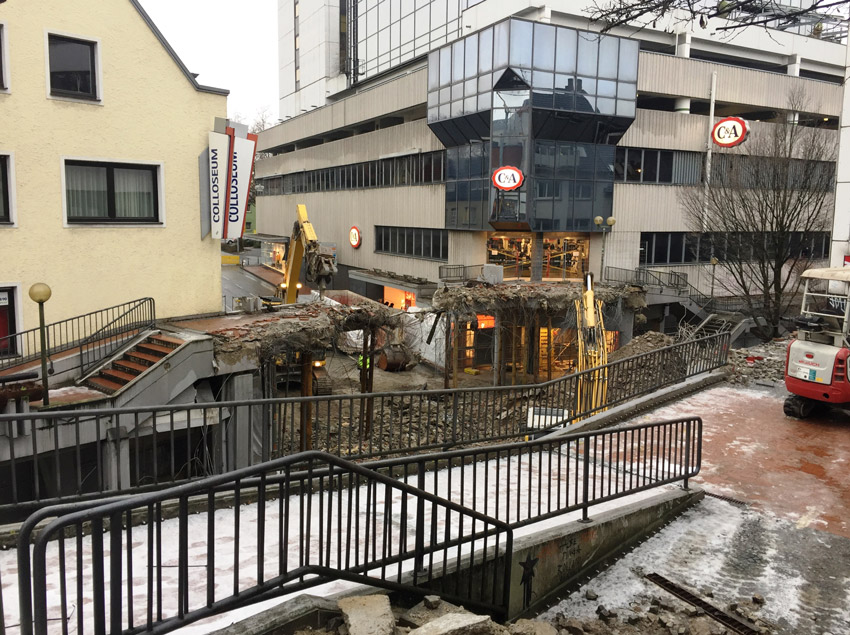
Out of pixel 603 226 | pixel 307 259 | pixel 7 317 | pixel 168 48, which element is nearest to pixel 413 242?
pixel 603 226

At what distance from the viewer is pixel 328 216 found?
55125 millimetres

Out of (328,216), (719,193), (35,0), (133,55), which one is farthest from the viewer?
(328,216)

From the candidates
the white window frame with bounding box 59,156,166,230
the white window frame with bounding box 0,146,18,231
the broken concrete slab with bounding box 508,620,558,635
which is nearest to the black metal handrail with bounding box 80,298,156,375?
the white window frame with bounding box 59,156,166,230

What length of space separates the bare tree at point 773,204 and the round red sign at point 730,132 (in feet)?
15.3

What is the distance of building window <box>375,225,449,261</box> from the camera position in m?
39.9

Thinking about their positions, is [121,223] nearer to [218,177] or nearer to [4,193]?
[4,193]

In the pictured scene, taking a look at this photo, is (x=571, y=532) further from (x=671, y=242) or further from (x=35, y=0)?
(x=671, y=242)

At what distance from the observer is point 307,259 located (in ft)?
86.8

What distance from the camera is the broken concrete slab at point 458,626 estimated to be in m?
4.10

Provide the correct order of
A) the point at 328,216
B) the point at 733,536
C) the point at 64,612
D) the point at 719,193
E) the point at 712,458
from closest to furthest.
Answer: the point at 64,612
the point at 733,536
the point at 712,458
the point at 719,193
the point at 328,216

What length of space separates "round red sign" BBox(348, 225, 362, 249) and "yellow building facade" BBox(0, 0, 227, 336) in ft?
90.9

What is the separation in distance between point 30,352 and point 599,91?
28.4 metres

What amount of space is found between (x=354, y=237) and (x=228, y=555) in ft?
149

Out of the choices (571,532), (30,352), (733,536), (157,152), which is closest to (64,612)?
(571,532)
